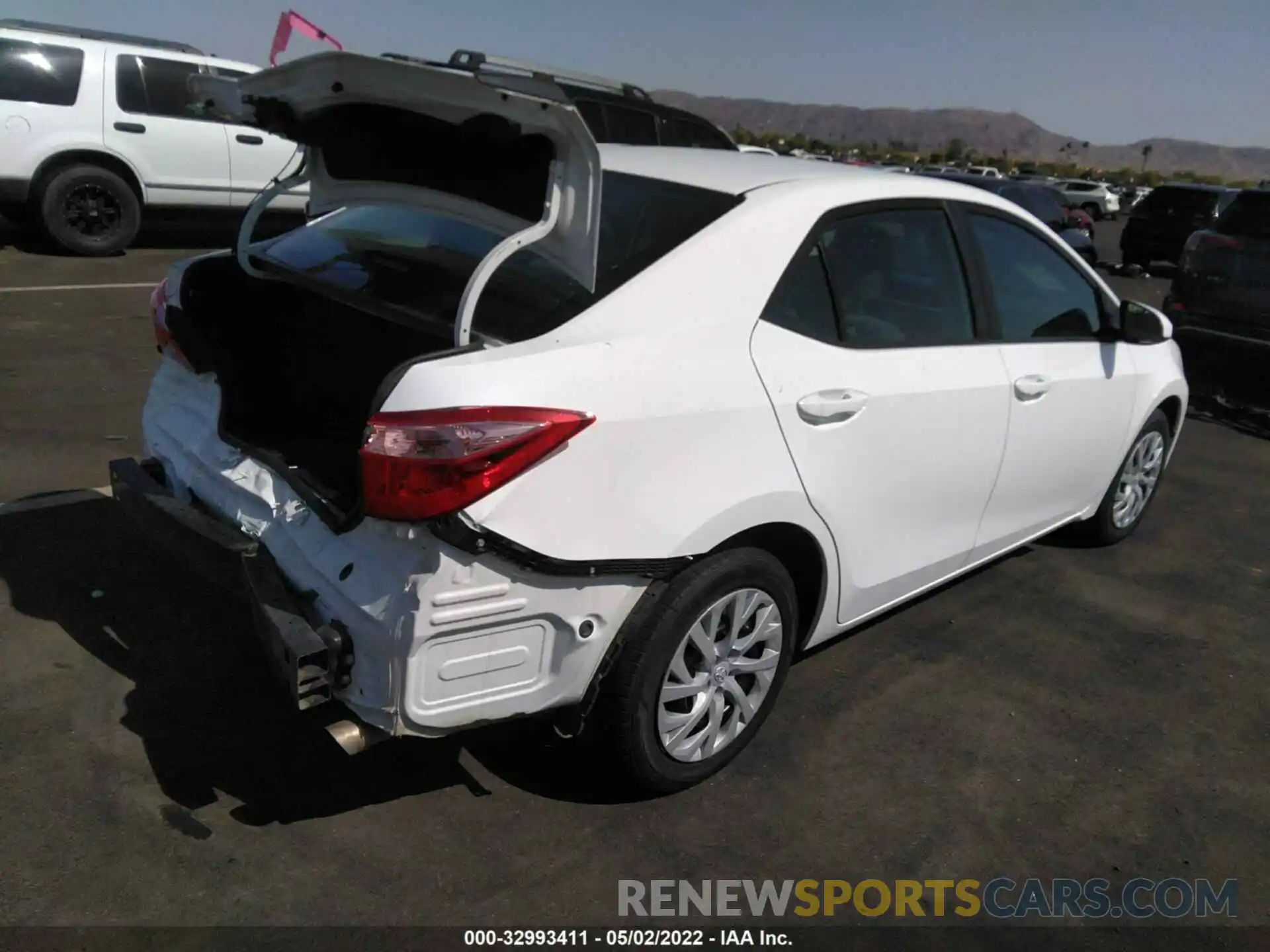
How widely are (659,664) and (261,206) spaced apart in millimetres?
2077

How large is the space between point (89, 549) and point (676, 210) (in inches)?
108

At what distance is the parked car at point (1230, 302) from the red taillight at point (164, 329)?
7.60 metres

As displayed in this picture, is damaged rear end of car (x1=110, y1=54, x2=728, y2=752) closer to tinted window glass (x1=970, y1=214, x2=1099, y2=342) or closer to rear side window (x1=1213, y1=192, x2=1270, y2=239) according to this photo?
tinted window glass (x1=970, y1=214, x2=1099, y2=342)

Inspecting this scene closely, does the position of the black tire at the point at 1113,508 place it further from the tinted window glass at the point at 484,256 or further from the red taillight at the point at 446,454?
the red taillight at the point at 446,454

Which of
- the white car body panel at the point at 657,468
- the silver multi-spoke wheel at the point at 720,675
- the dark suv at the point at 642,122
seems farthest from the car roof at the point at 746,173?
the dark suv at the point at 642,122

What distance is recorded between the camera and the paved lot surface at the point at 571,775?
2.63m

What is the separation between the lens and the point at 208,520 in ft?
9.48

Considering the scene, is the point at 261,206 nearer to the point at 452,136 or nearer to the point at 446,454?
the point at 452,136

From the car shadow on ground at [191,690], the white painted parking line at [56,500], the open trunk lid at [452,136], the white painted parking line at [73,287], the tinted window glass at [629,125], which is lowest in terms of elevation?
the car shadow on ground at [191,690]

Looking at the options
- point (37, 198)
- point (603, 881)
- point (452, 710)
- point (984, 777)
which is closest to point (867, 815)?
point (984, 777)

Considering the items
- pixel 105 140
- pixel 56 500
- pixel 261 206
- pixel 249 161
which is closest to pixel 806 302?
pixel 261 206

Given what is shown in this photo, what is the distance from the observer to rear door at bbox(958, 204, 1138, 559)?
383 centimetres

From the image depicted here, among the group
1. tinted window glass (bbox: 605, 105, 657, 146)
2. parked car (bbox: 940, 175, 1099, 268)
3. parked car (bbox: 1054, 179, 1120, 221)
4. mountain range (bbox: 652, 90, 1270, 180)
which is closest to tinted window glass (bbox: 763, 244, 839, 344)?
tinted window glass (bbox: 605, 105, 657, 146)

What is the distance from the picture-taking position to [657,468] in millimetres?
2605
